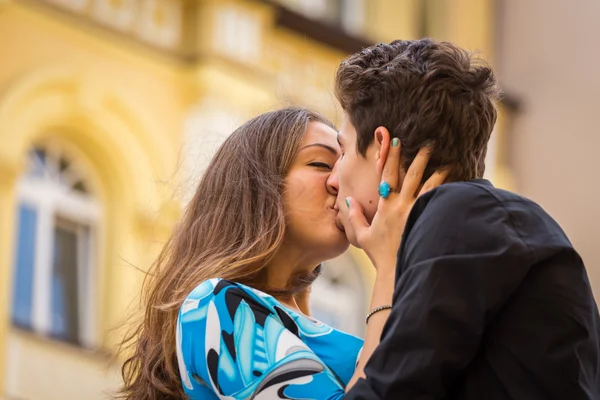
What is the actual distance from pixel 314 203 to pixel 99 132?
8233mm

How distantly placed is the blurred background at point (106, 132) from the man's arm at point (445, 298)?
6855 mm

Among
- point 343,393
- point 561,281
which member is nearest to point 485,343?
point 561,281

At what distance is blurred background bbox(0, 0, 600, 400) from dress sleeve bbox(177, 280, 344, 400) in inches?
245

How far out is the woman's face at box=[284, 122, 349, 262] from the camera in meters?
4.55

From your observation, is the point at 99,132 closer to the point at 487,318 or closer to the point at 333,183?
the point at 333,183

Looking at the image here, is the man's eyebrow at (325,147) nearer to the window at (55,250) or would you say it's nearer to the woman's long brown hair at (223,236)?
the woman's long brown hair at (223,236)

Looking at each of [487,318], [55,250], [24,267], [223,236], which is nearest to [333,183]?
[223,236]

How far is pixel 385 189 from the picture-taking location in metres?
3.94

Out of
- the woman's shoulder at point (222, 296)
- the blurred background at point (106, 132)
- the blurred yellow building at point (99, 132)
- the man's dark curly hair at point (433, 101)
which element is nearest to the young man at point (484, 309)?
the man's dark curly hair at point (433, 101)

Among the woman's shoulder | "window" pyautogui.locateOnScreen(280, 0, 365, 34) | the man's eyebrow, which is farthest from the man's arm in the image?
"window" pyautogui.locateOnScreen(280, 0, 365, 34)

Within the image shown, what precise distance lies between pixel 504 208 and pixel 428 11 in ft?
46.0

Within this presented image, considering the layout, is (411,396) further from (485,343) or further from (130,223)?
(130,223)

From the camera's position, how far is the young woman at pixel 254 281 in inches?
154

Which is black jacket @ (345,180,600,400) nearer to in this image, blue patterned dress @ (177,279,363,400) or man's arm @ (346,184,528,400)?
man's arm @ (346,184,528,400)
